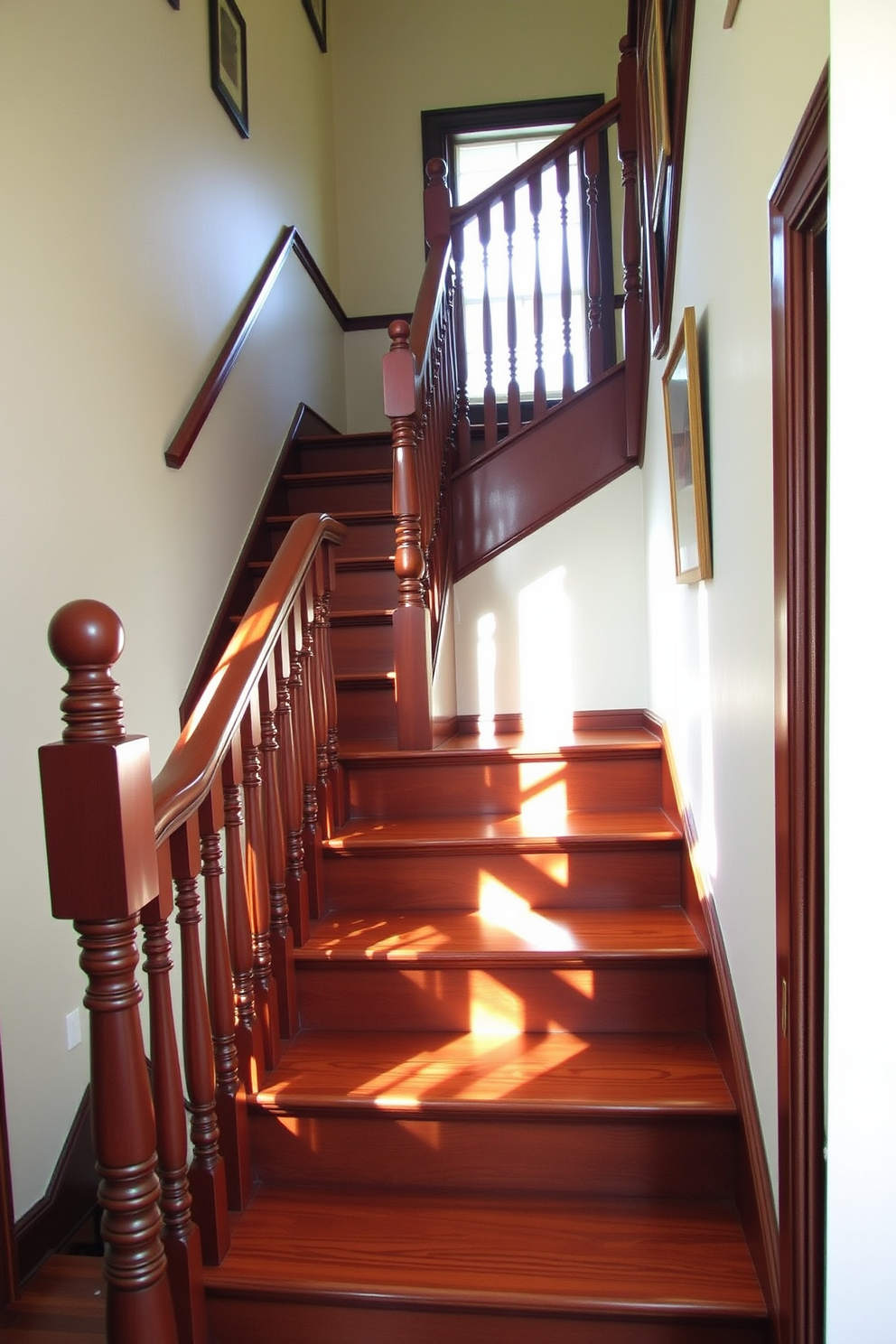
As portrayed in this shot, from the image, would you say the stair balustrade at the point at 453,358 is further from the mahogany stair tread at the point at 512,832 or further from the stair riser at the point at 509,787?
the mahogany stair tread at the point at 512,832

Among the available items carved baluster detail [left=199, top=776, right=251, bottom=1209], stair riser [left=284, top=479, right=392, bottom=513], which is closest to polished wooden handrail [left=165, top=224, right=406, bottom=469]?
stair riser [left=284, top=479, right=392, bottom=513]

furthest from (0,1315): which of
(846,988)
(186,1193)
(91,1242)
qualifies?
(846,988)

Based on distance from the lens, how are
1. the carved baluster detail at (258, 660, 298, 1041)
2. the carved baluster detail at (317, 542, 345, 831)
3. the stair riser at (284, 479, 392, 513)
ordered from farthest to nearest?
1. the stair riser at (284, 479, 392, 513)
2. the carved baluster detail at (317, 542, 345, 831)
3. the carved baluster detail at (258, 660, 298, 1041)

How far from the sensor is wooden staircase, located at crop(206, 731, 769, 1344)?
61.7 inches

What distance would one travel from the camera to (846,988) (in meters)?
1.12

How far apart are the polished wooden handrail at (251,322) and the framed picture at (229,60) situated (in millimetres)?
517

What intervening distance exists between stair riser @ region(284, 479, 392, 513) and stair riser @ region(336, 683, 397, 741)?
50.2 inches

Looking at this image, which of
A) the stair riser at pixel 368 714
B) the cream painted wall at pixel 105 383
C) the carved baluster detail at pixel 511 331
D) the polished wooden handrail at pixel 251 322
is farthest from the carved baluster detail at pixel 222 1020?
the carved baluster detail at pixel 511 331

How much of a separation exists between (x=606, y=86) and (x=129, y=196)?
3.55 meters

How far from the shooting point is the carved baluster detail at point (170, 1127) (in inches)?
56.4

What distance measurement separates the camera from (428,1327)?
1571mm

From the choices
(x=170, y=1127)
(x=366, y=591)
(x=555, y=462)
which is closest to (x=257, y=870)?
(x=170, y=1127)

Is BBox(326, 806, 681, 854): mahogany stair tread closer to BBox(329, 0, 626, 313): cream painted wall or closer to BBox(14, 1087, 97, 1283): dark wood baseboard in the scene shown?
BBox(14, 1087, 97, 1283): dark wood baseboard

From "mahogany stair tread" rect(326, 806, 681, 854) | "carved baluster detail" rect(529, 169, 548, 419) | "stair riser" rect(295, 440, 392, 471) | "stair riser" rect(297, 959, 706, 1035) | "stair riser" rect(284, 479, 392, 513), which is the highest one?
"carved baluster detail" rect(529, 169, 548, 419)
